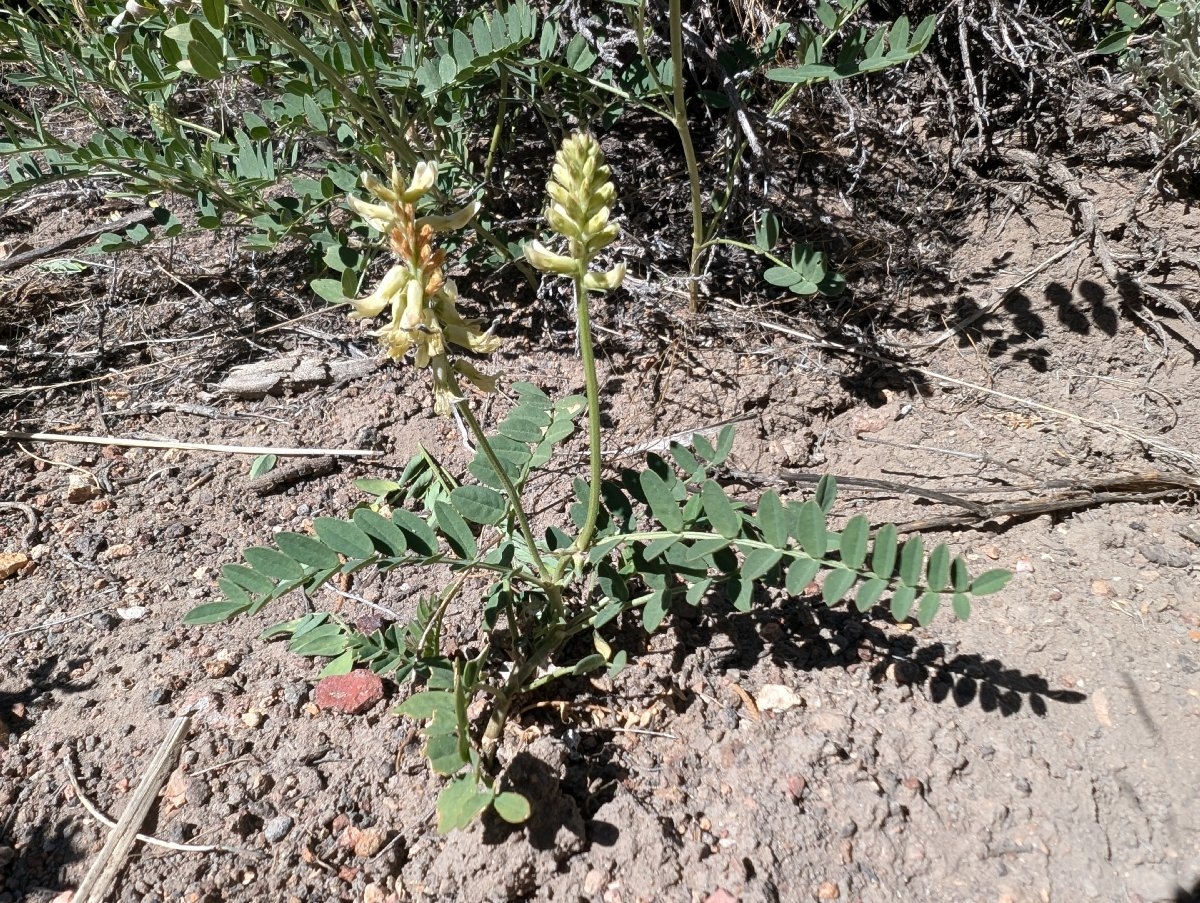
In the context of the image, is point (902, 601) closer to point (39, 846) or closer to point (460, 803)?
point (460, 803)

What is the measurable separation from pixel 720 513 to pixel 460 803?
26.3 inches

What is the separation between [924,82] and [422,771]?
2.72 meters

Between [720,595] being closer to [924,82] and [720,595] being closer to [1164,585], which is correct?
[1164,585]

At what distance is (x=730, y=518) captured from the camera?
158 centimetres

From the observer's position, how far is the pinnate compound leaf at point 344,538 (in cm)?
159

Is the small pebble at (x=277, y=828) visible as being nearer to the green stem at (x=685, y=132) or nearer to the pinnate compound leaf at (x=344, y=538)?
the pinnate compound leaf at (x=344, y=538)

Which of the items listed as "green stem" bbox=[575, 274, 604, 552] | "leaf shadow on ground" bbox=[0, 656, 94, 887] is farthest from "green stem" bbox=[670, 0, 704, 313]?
"leaf shadow on ground" bbox=[0, 656, 94, 887]

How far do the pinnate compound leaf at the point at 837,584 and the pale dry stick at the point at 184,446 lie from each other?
1480 mm

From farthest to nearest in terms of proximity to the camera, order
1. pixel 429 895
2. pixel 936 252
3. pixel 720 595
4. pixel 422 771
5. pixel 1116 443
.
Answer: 1. pixel 936 252
2. pixel 1116 443
3. pixel 720 595
4. pixel 422 771
5. pixel 429 895

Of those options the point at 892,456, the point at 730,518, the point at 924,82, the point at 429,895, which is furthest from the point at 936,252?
the point at 429,895

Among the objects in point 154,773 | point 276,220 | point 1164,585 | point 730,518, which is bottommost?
point 1164,585

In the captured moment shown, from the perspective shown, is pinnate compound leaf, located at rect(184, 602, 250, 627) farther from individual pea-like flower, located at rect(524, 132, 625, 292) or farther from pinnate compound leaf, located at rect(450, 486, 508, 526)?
individual pea-like flower, located at rect(524, 132, 625, 292)

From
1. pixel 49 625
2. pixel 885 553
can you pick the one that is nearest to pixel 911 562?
pixel 885 553

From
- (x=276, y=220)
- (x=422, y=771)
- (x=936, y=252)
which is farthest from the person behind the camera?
(x=936, y=252)
